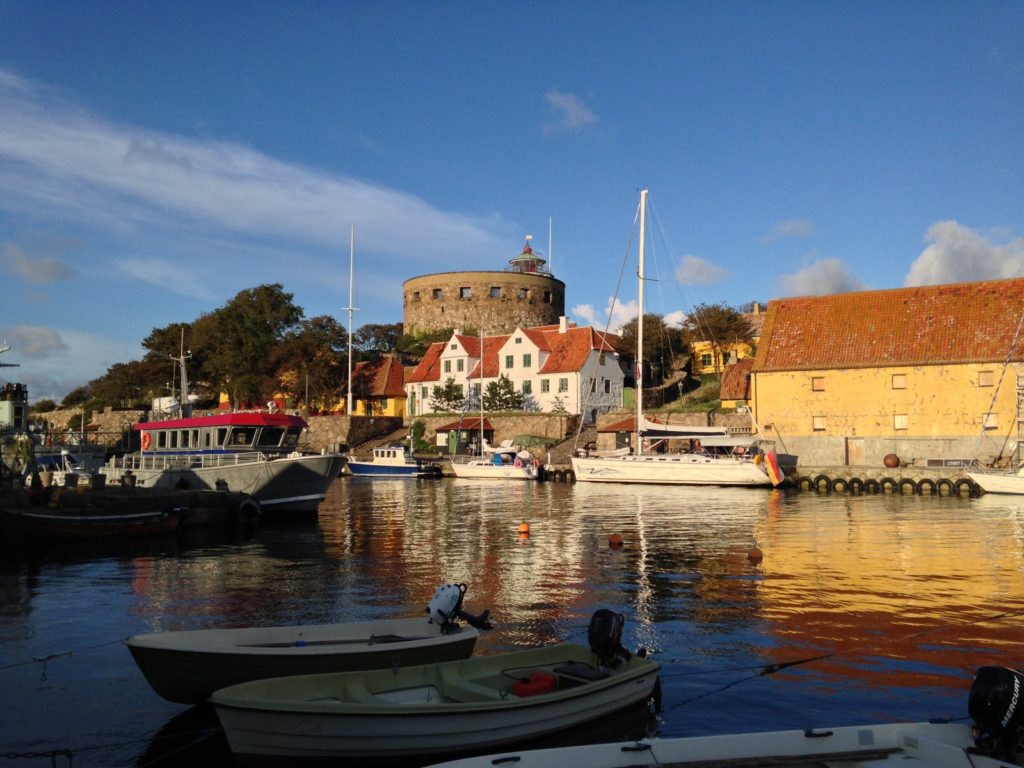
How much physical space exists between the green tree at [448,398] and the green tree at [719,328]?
68.5ft

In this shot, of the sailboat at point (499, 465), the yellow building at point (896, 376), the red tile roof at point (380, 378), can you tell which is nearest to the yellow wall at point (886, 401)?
the yellow building at point (896, 376)

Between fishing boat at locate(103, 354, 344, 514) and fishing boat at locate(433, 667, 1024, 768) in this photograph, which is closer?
fishing boat at locate(433, 667, 1024, 768)

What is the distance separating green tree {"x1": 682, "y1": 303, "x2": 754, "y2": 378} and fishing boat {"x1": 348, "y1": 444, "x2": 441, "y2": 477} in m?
26.3

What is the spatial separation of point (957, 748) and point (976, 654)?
20.5ft

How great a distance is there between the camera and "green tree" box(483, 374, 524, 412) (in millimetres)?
68000

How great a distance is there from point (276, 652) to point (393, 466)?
52.4 meters

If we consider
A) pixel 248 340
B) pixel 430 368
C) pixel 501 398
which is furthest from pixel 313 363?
pixel 501 398

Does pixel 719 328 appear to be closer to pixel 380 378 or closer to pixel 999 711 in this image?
pixel 380 378

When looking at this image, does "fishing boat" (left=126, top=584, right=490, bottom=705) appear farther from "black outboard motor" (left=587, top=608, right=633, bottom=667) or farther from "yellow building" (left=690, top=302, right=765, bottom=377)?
"yellow building" (left=690, top=302, right=765, bottom=377)

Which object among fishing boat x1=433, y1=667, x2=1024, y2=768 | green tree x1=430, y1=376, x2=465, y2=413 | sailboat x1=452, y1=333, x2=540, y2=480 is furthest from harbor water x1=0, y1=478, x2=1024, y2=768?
green tree x1=430, y1=376, x2=465, y2=413

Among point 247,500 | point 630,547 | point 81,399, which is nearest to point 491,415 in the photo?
point 247,500

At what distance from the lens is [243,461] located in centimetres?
3422

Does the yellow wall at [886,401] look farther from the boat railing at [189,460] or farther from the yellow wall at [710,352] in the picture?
the boat railing at [189,460]

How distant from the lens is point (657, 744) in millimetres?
7566
